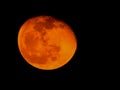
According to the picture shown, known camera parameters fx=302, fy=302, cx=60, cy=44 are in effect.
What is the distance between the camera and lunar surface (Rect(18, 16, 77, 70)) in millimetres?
4766

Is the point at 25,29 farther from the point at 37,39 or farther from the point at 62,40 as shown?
the point at 62,40

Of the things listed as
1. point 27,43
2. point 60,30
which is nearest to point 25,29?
point 27,43

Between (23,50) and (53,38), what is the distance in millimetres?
572

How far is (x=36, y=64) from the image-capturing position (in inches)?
197

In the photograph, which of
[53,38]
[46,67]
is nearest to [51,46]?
[53,38]

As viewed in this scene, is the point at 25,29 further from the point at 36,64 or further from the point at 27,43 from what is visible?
the point at 36,64

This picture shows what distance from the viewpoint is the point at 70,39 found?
4871 mm

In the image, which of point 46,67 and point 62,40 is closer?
point 62,40

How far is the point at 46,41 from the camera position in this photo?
479 cm

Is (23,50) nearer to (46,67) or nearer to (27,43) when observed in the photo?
(27,43)

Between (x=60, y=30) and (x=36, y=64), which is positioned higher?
(x=60, y=30)

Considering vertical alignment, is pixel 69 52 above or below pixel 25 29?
below

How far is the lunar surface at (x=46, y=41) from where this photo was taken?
4766 millimetres

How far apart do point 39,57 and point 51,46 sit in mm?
279
